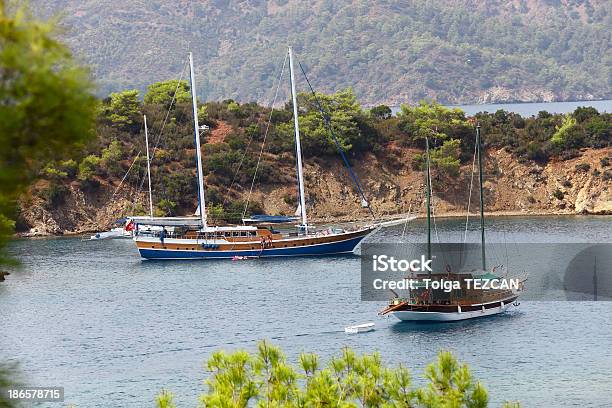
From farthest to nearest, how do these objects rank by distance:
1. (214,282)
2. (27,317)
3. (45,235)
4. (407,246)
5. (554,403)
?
(45,235), (407,246), (214,282), (27,317), (554,403)

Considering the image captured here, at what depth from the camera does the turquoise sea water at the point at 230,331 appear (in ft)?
128

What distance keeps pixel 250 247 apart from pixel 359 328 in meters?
27.9

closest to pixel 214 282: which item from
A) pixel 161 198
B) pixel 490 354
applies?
pixel 490 354

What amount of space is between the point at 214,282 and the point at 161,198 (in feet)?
104

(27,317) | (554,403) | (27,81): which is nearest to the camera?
(27,81)

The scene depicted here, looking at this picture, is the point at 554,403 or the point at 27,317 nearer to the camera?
the point at 554,403

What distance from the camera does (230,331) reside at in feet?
160

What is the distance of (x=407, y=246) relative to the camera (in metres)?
74.6

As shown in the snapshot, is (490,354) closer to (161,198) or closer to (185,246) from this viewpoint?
(185,246)

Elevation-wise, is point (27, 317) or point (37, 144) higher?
point (37, 144)
